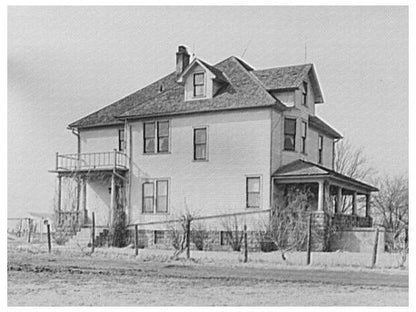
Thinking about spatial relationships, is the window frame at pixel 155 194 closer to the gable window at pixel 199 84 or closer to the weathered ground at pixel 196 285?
the gable window at pixel 199 84

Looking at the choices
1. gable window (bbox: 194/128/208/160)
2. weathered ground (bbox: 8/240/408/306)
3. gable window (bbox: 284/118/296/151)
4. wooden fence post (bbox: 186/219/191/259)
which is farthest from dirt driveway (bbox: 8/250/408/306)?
gable window (bbox: 284/118/296/151)

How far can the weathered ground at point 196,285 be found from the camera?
50.8 feet

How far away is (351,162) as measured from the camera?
23.8 metres

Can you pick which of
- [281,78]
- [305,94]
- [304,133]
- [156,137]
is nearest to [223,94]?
[281,78]

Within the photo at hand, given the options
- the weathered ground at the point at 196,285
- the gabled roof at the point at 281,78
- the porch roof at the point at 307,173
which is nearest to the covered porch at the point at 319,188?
the porch roof at the point at 307,173

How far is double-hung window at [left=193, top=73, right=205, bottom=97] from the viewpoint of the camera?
26062mm

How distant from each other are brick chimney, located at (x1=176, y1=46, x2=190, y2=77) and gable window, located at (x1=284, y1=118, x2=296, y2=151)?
397cm

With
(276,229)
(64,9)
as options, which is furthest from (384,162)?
(64,9)

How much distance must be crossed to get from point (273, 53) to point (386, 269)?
6.11 m

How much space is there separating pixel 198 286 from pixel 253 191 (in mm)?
8982

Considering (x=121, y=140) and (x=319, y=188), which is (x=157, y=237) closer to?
(x=121, y=140)

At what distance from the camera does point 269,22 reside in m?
17.6

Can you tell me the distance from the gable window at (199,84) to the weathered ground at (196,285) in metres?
7.41

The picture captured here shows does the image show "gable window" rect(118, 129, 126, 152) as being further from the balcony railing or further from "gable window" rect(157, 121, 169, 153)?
"gable window" rect(157, 121, 169, 153)
